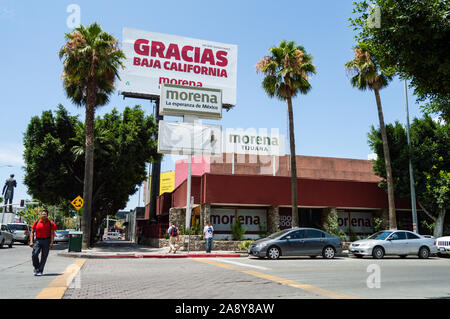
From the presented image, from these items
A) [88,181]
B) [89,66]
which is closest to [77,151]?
[88,181]

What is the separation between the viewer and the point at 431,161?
80.8 feet

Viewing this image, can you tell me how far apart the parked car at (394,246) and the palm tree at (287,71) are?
8241 mm

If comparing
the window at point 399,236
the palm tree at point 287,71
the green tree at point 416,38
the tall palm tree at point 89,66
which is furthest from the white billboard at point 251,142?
the green tree at point 416,38

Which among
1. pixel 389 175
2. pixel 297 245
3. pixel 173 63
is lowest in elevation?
pixel 297 245

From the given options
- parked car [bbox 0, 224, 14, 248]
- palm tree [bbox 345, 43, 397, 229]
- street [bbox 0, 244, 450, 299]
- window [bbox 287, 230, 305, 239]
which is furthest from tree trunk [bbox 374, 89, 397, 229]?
Result: parked car [bbox 0, 224, 14, 248]

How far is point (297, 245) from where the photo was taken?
18.2m

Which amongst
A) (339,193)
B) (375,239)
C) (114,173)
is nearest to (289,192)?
(339,193)

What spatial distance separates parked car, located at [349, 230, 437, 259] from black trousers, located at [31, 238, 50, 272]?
14821mm

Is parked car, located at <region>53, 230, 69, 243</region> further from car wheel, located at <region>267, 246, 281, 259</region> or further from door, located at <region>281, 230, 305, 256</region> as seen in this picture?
door, located at <region>281, 230, 305, 256</region>

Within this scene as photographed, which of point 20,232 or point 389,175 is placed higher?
point 389,175

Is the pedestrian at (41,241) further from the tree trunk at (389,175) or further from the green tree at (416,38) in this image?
the tree trunk at (389,175)

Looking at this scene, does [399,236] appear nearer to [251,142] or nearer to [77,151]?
[251,142]

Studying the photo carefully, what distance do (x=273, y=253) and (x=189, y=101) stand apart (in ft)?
45.6
